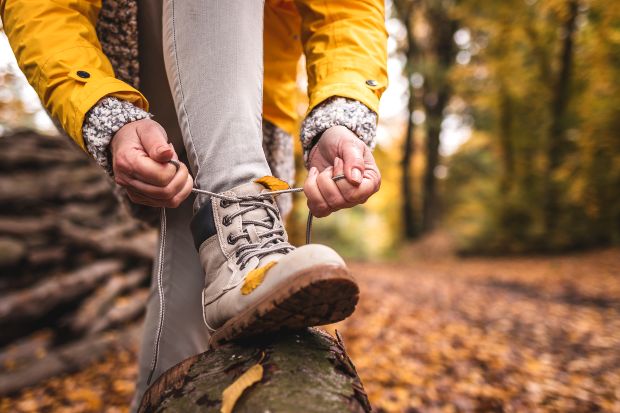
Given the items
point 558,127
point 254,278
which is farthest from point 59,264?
point 558,127

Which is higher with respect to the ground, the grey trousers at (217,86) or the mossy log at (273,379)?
the grey trousers at (217,86)

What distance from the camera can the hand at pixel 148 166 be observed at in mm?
846

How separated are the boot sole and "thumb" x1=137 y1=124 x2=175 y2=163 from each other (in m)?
0.37

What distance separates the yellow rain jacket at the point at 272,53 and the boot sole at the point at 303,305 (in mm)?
567

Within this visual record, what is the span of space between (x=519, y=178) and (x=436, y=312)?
6899mm

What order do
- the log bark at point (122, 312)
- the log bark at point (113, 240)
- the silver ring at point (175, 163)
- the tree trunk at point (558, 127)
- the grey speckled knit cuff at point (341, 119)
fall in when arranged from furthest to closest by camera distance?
the tree trunk at point (558, 127) < the log bark at point (113, 240) < the log bark at point (122, 312) < the grey speckled knit cuff at point (341, 119) < the silver ring at point (175, 163)

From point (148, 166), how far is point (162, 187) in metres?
0.06

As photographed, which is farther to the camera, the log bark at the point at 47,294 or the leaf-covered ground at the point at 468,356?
the log bark at the point at 47,294

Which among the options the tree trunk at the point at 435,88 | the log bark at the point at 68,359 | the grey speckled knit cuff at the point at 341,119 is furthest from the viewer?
the tree trunk at the point at 435,88

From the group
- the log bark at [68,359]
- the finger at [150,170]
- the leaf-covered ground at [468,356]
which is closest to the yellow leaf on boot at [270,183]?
the finger at [150,170]

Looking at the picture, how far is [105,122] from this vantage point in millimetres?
938

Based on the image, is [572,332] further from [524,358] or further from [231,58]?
[231,58]

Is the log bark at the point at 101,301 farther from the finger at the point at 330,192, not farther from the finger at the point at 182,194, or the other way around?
the finger at the point at 330,192

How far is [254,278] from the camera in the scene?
2.90ft
